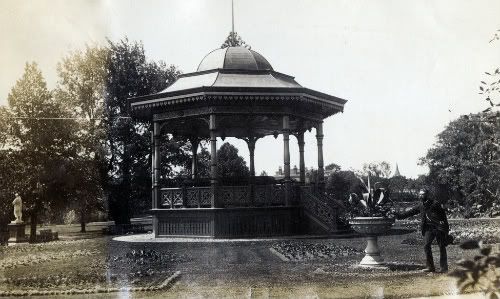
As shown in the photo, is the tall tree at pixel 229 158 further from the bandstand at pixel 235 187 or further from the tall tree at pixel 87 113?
the bandstand at pixel 235 187

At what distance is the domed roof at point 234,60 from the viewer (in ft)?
79.2

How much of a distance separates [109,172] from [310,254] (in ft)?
97.1

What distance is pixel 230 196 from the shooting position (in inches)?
848

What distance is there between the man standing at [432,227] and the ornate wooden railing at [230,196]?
10.8 m

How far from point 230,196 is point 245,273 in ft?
34.0

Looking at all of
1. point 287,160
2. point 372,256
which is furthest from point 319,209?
point 372,256

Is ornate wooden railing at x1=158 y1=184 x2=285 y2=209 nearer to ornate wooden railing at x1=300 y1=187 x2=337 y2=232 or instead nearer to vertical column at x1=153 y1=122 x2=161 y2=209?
vertical column at x1=153 y1=122 x2=161 y2=209

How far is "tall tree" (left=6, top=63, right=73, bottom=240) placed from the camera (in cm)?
3269

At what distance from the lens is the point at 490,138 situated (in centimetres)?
703

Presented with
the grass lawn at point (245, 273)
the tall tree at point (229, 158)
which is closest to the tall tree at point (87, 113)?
the grass lawn at point (245, 273)

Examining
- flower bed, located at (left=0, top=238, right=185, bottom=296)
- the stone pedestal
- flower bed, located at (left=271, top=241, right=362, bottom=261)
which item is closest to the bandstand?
flower bed, located at (left=271, top=241, right=362, bottom=261)

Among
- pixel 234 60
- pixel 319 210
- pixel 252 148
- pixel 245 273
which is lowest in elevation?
pixel 245 273

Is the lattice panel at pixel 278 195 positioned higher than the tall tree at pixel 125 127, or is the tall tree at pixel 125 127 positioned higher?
the tall tree at pixel 125 127

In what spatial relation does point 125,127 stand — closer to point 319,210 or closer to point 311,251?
point 319,210
